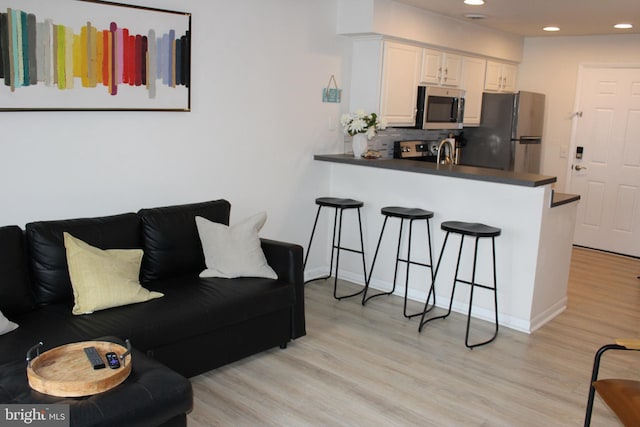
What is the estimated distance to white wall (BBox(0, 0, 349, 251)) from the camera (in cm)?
334

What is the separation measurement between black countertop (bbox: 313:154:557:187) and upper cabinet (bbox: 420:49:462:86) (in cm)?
115

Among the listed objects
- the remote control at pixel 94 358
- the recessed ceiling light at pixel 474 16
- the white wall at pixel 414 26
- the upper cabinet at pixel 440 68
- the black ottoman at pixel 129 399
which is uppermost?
the recessed ceiling light at pixel 474 16

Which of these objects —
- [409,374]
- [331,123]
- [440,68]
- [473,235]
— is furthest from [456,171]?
[440,68]

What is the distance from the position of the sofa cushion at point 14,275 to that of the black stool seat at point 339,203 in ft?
7.60

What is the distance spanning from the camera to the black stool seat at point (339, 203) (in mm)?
4621

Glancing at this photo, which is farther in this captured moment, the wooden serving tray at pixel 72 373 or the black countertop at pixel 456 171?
the black countertop at pixel 456 171

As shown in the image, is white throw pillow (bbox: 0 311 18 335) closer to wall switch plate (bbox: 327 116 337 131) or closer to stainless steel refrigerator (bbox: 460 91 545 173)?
wall switch plate (bbox: 327 116 337 131)

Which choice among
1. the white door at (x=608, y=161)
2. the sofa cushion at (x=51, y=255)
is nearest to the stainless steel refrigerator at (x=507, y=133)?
the white door at (x=608, y=161)

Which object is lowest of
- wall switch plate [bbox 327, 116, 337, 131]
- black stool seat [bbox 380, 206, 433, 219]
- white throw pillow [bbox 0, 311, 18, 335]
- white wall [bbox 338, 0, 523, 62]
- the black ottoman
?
the black ottoman

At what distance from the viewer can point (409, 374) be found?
3.42m

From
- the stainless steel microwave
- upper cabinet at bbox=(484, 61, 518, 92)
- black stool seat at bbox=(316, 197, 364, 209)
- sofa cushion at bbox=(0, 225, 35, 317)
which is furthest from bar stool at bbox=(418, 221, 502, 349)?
upper cabinet at bbox=(484, 61, 518, 92)

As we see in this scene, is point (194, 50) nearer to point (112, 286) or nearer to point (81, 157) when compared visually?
point (81, 157)

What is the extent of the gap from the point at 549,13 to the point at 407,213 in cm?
243

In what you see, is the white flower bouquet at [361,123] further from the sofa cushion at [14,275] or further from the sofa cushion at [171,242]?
the sofa cushion at [14,275]
